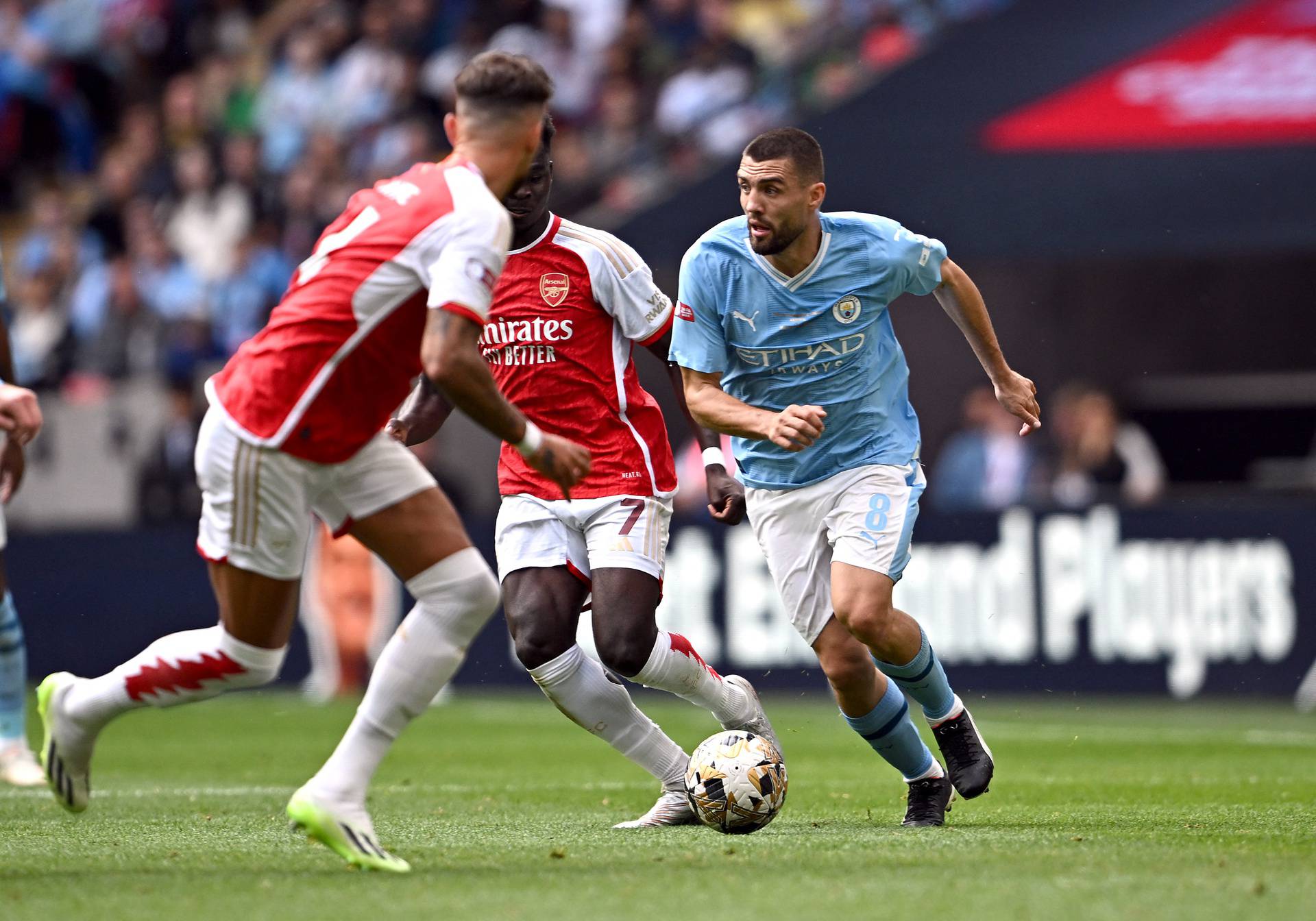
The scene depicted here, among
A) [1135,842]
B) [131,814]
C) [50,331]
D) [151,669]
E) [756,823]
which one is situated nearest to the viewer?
[151,669]

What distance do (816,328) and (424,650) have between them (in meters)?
2.23

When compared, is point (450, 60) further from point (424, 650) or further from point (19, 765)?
point (424, 650)

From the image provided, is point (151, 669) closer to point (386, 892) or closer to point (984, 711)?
point (386, 892)

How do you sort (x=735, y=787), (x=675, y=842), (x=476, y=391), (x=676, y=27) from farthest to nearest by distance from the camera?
(x=676, y=27) → (x=735, y=787) → (x=675, y=842) → (x=476, y=391)

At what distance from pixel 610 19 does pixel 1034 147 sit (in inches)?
228

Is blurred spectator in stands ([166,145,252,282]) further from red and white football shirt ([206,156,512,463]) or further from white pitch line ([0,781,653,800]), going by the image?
red and white football shirt ([206,156,512,463])

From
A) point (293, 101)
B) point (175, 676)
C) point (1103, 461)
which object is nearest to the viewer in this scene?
point (175, 676)

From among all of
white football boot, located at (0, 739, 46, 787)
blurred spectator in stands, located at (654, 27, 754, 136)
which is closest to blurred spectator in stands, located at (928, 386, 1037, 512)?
blurred spectator in stands, located at (654, 27, 754, 136)

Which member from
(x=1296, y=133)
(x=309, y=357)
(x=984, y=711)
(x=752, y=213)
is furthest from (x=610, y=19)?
(x=309, y=357)

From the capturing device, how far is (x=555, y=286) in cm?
733

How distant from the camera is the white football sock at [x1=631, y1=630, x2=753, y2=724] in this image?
278 inches

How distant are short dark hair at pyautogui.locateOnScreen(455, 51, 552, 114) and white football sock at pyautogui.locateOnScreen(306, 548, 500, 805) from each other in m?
1.38

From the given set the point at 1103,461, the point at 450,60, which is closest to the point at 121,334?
the point at 450,60

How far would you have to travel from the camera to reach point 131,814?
25.6 ft
